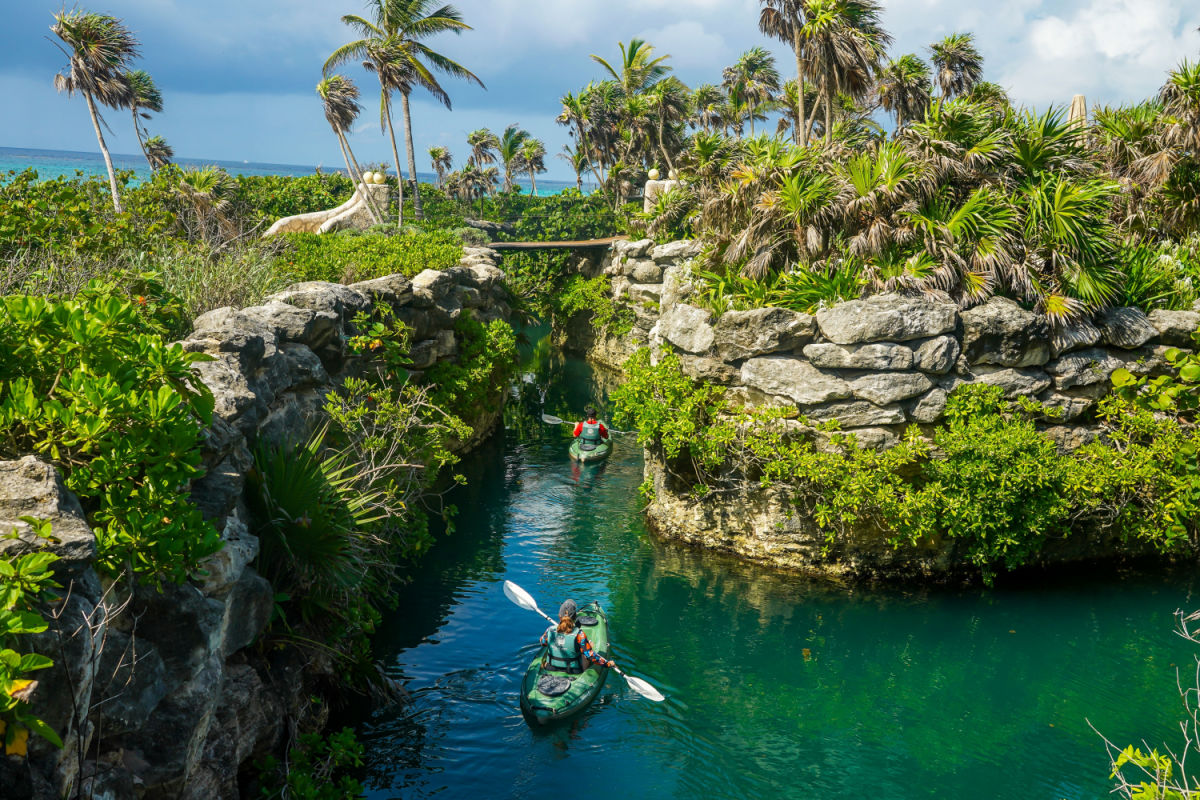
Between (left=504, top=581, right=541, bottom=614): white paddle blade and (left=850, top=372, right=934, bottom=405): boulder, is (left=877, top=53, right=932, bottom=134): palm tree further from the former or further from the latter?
(left=504, top=581, right=541, bottom=614): white paddle blade

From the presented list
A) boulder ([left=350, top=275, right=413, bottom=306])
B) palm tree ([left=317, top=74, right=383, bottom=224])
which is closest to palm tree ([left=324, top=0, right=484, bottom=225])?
palm tree ([left=317, top=74, right=383, bottom=224])

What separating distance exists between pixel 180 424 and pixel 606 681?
8.50 meters

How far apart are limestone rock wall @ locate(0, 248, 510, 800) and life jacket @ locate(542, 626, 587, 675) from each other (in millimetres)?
3475

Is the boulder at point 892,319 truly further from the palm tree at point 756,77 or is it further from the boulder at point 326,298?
the palm tree at point 756,77

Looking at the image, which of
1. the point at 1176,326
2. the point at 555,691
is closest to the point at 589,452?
the point at 555,691

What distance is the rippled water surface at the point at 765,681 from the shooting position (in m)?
10.4

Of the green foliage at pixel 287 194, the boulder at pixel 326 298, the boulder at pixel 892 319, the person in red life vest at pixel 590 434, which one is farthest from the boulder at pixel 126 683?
the green foliage at pixel 287 194

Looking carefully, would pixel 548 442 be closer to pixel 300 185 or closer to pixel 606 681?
pixel 606 681

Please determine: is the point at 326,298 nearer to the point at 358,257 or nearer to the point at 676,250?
the point at 358,257

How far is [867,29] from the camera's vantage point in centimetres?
2298

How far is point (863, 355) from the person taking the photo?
48.1 feet

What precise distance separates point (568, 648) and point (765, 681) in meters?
3.54

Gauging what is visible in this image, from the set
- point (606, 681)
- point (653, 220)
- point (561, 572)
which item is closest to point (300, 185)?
point (653, 220)

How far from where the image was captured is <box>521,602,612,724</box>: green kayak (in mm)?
11062
